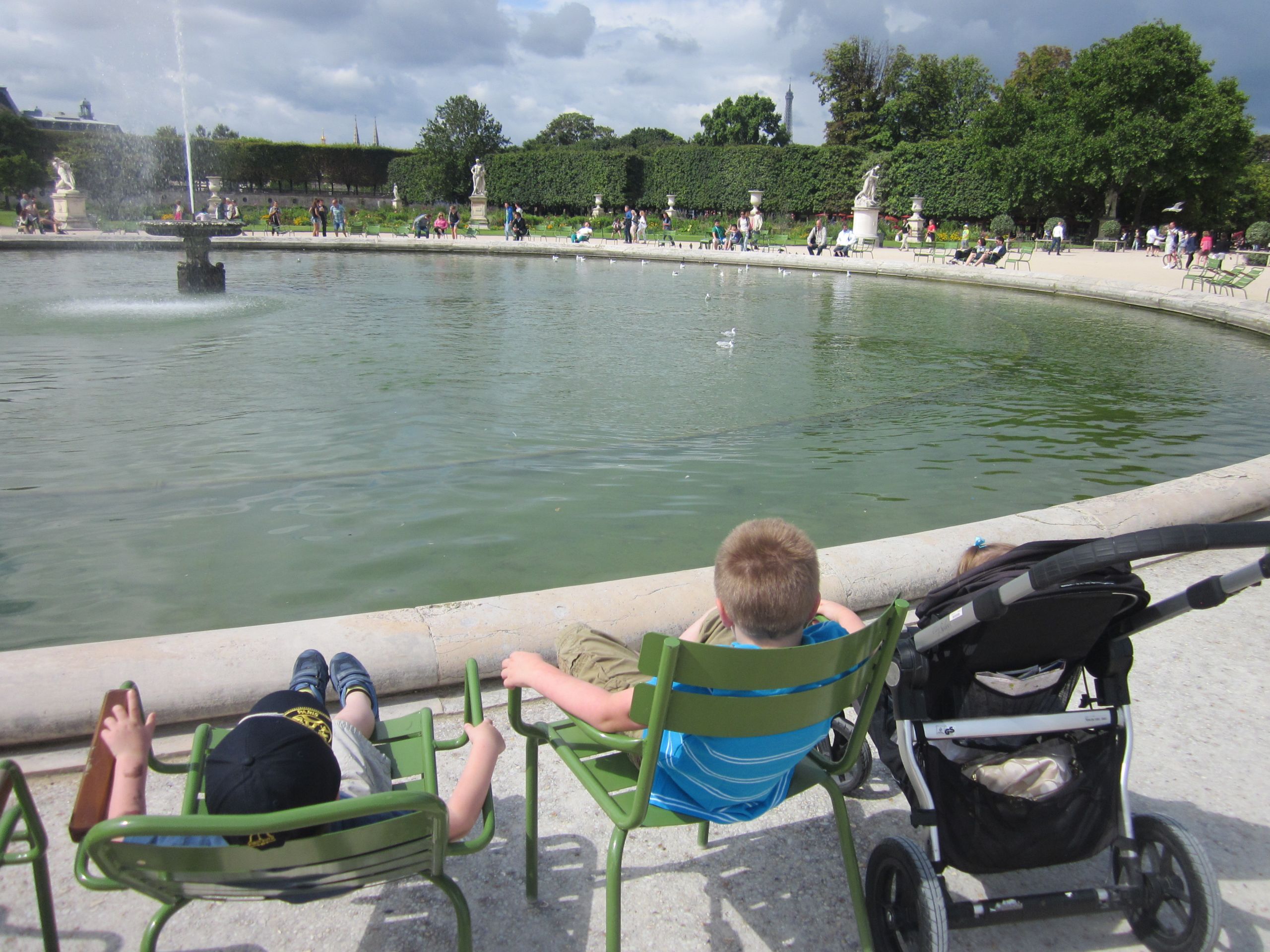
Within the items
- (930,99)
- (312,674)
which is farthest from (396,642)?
(930,99)

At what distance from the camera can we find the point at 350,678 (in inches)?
106

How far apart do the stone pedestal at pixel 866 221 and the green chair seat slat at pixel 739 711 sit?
37.0 metres

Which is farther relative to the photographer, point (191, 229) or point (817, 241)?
A: point (817, 241)

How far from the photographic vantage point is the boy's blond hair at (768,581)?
1.90 m

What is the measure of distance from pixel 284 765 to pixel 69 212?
43.8 metres

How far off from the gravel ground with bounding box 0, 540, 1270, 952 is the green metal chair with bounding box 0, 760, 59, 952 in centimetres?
19

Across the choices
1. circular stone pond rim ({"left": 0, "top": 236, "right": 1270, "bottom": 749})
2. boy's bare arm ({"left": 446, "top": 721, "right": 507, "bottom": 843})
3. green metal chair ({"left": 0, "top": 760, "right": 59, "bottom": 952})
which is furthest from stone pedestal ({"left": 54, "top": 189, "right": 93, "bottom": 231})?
boy's bare arm ({"left": 446, "top": 721, "right": 507, "bottom": 843})

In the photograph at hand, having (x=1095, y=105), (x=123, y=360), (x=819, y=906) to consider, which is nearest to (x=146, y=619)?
(x=819, y=906)

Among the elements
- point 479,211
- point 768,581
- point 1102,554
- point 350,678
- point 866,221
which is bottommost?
point 350,678

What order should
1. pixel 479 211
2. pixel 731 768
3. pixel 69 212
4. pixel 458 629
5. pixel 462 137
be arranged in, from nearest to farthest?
pixel 731 768 < pixel 458 629 < pixel 69 212 < pixel 479 211 < pixel 462 137

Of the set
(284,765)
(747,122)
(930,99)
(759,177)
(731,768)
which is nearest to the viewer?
(284,765)

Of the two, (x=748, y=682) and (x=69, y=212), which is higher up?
(x=69, y=212)

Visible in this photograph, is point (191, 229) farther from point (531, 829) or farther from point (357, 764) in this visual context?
point (531, 829)

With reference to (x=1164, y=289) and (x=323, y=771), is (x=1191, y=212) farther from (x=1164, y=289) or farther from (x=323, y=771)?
(x=323, y=771)
